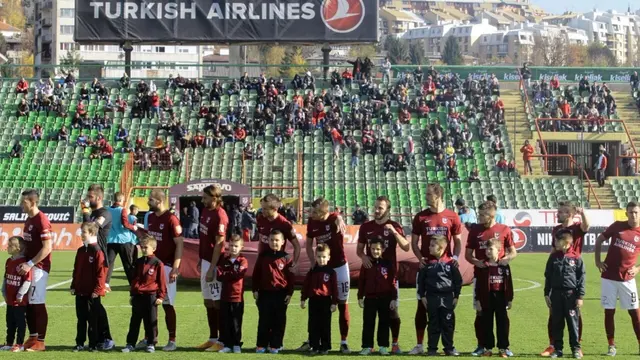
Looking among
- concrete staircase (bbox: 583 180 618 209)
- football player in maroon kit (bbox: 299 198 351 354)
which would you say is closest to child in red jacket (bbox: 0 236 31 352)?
football player in maroon kit (bbox: 299 198 351 354)

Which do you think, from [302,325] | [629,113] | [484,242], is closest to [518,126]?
[629,113]

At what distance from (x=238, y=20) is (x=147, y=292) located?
3646 centimetres

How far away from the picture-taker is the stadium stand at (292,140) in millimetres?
42969

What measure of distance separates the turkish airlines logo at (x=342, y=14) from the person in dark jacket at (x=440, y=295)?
36.4 meters

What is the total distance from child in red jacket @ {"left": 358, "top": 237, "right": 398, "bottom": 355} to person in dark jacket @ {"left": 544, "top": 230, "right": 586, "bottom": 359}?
1946mm

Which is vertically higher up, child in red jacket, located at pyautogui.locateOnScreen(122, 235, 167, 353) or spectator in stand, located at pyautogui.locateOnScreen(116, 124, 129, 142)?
spectator in stand, located at pyautogui.locateOnScreen(116, 124, 129, 142)

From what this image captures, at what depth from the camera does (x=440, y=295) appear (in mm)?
13422

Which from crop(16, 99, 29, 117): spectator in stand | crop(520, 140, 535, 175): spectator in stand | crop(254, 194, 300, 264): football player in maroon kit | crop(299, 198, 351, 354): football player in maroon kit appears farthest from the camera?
crop(16, 99, 29, 117): spectator in stand

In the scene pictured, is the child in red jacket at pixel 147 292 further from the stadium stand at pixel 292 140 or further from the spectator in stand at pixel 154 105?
the spectator in stand at pixel 154 105

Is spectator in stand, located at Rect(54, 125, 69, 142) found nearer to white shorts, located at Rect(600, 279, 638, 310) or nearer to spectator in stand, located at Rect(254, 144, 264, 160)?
spectator in stand, located at Rect(254, 144, 264, 160)

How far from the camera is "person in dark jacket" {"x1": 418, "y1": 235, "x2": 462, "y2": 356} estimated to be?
44.0ft

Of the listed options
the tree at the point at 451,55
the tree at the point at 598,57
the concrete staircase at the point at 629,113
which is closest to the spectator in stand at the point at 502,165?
Answer: the concrete staircase at the point at 629,113

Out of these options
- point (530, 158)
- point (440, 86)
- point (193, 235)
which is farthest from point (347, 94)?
point (193, 235)

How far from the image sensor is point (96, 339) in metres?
13.7
